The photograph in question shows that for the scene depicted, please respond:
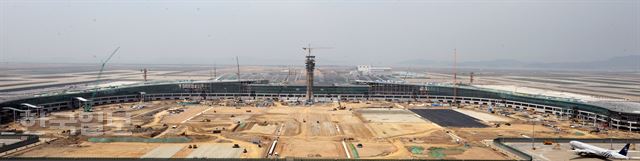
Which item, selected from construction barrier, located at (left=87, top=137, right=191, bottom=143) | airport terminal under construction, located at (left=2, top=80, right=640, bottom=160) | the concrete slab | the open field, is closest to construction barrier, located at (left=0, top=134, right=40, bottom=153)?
airport terminal under construction, located at (left=2, top=80, right=640, bottom=160)

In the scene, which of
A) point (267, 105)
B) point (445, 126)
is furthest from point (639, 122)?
point (267, 105)

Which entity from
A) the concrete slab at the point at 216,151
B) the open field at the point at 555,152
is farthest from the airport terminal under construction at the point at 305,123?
the open field at the point at 555,152

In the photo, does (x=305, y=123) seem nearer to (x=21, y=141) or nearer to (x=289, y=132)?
(x=289, y=132)

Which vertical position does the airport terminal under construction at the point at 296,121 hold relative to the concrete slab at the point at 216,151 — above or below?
above

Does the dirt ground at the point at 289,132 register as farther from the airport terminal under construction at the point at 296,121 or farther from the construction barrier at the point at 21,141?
the construction barrier at the point at 21,141

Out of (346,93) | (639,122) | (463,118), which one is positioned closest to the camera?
(639,122)

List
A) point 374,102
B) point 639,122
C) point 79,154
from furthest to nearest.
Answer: point 374,102
point 639,122
point 79,154

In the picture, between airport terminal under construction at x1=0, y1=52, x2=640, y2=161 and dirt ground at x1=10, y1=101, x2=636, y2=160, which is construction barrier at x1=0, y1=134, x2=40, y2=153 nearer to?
airport terminal under construction at x1=0, y1=52, x2=640, y2=161

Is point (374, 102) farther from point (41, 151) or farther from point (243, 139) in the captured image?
point (41, 151)
